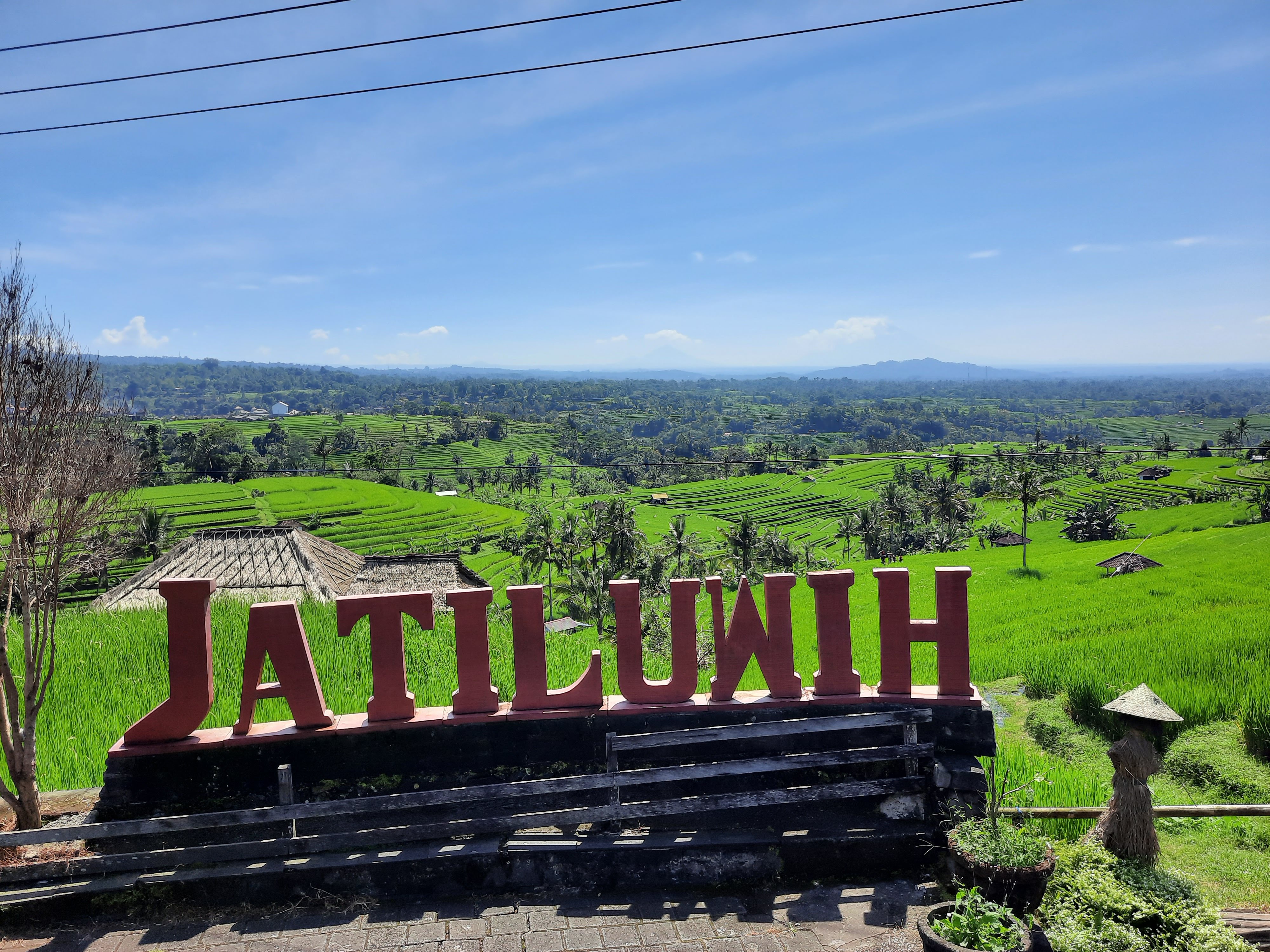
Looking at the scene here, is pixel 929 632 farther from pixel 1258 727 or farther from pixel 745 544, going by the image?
pixel 745 544

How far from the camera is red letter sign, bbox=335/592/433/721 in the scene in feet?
23.9

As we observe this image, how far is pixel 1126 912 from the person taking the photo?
542cm

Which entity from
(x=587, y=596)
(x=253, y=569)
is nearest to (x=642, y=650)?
(x=253, y=569)

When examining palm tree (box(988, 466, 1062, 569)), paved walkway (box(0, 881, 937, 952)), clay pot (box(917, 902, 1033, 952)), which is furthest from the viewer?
palm tree (box(988, 466, 1062, 569))

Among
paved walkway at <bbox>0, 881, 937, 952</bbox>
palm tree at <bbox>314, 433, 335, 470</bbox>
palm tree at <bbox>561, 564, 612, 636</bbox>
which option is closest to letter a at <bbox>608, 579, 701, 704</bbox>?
paved walkway at <bbox>0, 881, 937, 952</bbox>

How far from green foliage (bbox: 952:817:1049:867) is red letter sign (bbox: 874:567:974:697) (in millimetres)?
1477

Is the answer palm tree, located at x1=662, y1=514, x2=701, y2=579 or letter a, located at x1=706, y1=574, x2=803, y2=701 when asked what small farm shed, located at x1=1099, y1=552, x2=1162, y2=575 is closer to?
palm tree, located at x1=662, y1=514, x2=701, y2=579

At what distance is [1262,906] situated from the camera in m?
6.54

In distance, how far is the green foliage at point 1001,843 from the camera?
5.74 m

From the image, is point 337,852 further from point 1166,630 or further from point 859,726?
point 1166,630

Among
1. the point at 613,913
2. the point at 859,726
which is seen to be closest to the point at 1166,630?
the point at 859,726

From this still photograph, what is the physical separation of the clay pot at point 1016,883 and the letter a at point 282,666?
6.06 m

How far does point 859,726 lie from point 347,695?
253 inches

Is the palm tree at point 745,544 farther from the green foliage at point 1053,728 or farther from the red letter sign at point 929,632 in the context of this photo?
the red letter sign at point 929,632
